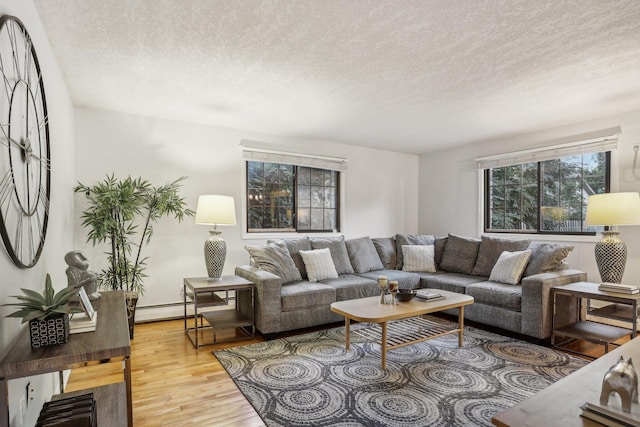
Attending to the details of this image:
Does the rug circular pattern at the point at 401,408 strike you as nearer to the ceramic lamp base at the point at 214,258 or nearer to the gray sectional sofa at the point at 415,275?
the gray sectional sofa at the point at 415,275

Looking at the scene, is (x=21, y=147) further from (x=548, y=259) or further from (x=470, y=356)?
(x=548, y=259)

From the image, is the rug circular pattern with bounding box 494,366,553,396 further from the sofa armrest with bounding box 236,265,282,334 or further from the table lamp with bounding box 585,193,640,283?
the sofa armrest with bounding box 236,265,282,334

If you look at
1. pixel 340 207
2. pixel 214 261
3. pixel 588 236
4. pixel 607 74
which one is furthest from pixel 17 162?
pixel 588 236

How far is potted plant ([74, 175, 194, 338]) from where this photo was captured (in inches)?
135

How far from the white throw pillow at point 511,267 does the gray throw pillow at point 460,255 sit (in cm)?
51

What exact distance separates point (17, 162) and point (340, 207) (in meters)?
4.30

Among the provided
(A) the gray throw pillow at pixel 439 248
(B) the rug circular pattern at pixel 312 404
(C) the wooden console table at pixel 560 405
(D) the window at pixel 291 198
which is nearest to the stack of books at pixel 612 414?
(C) the wooden console table at pixel 560 405

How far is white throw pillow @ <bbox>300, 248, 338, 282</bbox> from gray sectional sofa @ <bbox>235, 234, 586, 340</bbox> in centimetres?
1

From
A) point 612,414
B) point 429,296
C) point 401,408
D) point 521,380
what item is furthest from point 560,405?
point 429,296

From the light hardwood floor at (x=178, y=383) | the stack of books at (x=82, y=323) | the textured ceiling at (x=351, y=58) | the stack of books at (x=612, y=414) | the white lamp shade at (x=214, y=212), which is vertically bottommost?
the light hardwood floor at (x=178, y=383)

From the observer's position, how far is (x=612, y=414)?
1.06 meters

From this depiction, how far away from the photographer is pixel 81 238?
3.63 m

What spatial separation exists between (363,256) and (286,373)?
224 centimetres

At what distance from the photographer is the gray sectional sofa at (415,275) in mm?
3301
